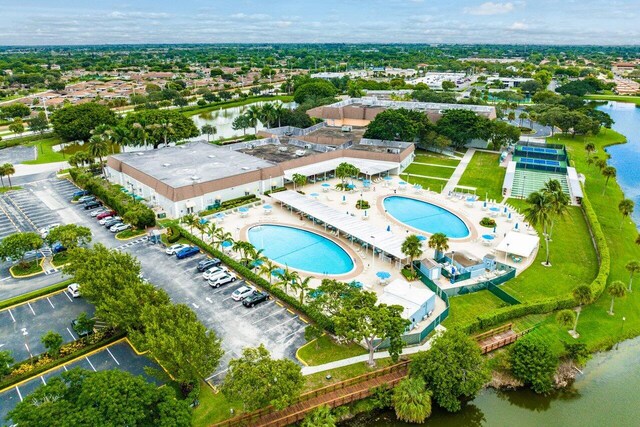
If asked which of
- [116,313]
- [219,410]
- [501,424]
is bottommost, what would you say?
[501,424]

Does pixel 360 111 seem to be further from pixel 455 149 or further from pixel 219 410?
pixel 219 410

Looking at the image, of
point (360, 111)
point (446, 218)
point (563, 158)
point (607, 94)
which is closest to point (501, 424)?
point (446, 218)

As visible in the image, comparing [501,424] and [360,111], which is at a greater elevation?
[360,111]

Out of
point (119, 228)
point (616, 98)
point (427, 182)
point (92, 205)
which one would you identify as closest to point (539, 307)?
point (427, 182)

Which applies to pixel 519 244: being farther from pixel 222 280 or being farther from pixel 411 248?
pixel 222 280

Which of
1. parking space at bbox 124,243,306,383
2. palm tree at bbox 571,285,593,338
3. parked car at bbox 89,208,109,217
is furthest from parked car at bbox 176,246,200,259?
palm tree at bbox 571,285,593,338

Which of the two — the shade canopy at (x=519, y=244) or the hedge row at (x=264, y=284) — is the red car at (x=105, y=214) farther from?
the shade canopy at (x=519, y=244)

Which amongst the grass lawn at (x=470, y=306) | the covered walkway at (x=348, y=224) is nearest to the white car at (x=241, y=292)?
the covered walkway at (x=348, y=224)

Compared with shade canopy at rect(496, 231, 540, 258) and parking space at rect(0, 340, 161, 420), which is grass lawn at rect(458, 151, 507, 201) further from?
parking space at rect(0, 340, 161, 420)
